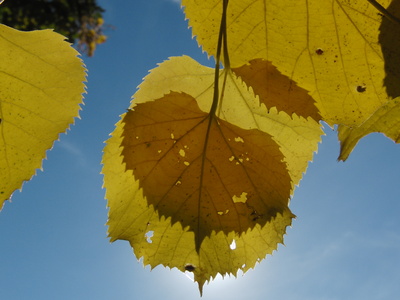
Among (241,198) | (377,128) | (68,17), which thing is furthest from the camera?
(68,17)

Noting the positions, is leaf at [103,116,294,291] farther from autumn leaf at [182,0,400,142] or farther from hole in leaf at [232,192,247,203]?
autumn leaf at [182,0,400,142]

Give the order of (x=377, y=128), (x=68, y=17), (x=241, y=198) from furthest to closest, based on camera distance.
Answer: (x=68, y=17) → (x=241, y=198) → (x=377, y=128)

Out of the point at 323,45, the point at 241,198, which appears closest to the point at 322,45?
the point at 323,45

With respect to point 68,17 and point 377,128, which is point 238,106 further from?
point 68,17

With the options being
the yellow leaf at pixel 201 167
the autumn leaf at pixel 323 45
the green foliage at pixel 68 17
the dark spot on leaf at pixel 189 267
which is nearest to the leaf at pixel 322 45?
the autumn leaf at pixel 323 45

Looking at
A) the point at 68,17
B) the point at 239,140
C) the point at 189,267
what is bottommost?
the point at 189,267

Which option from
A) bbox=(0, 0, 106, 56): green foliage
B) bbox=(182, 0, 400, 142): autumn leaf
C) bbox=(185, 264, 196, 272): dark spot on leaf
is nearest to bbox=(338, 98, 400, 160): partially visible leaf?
bbox=(182, 0, 400, 142): autumn leaf

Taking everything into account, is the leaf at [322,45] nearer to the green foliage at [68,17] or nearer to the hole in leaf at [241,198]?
the hole in leaf at [241,198]
